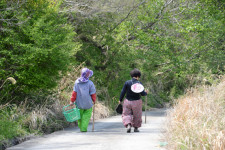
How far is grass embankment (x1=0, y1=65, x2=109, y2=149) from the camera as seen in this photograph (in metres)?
10.8

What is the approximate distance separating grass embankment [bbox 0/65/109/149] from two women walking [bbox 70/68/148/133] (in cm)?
147

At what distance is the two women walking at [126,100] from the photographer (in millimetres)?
11664

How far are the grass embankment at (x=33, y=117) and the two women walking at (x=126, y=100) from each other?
1.47m

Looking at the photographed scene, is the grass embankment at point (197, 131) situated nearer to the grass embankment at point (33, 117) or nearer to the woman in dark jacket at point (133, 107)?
the woman in dark jacket at point (133, 107)

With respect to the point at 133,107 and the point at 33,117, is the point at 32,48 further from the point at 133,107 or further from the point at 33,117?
the point at 133,107

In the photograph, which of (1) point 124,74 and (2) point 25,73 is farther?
(1) point 124,74

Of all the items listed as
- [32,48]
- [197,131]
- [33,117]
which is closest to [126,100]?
[33,117]

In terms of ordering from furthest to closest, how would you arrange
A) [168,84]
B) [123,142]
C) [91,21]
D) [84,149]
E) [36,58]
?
[168,84]
[91,21]
[36,58]
[123,142]
[84,149]

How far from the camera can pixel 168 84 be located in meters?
32.6

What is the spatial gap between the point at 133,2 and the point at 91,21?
3.02 meters

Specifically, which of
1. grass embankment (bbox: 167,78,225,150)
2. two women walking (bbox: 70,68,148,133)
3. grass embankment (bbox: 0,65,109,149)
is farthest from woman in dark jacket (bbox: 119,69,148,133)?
grass embankment (bbox: 0,65,109,149)

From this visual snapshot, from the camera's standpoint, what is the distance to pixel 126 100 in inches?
468

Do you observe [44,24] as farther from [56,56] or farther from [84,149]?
[84,149]

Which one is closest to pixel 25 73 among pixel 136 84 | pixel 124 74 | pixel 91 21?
pixel 136 84
